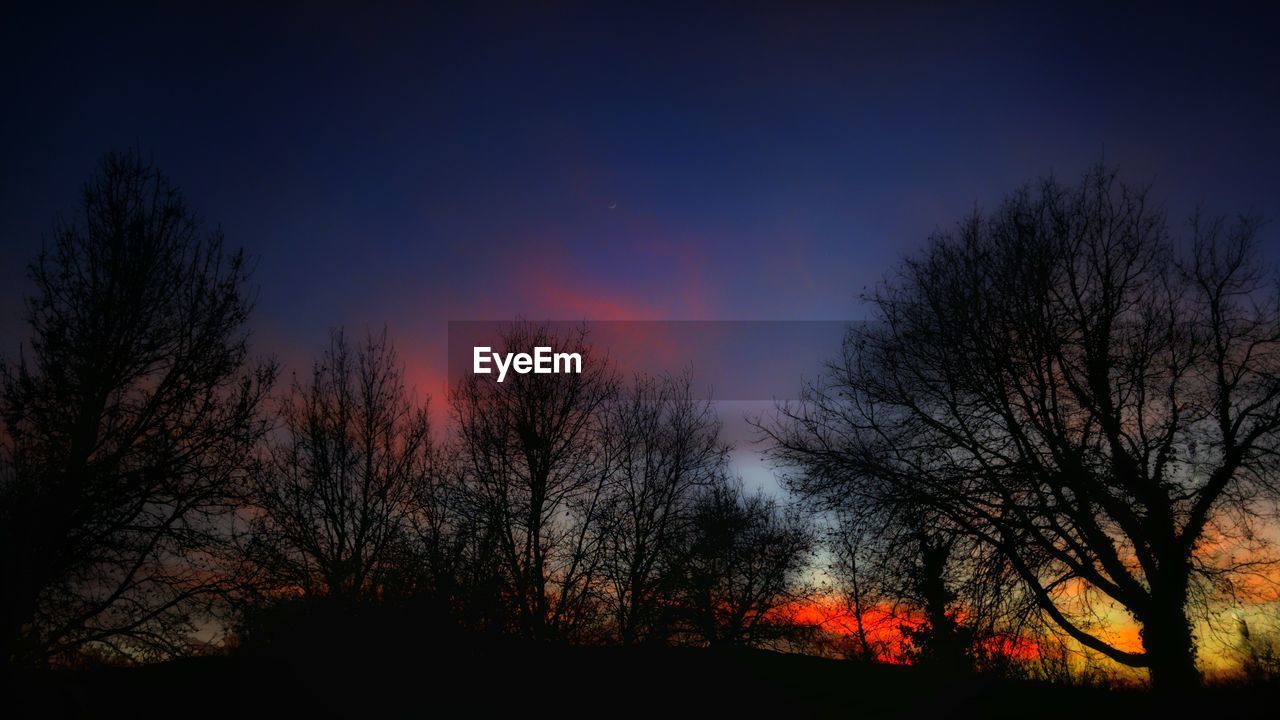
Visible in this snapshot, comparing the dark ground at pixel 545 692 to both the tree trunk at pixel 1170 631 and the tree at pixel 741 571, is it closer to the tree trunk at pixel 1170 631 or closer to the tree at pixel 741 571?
the tree trunk at pixel 1170 631

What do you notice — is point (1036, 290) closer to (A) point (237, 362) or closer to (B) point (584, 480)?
(B) point (584, 480)

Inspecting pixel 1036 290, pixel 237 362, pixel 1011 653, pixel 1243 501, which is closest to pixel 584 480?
pixel 237 362

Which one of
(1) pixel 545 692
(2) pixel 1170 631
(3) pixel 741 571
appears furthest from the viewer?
(3) pixel 741 571

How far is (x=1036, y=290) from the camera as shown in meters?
11.7

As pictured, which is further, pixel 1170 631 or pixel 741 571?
pixel 741 571

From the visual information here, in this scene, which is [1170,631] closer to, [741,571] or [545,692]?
[545,692]

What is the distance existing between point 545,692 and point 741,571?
2181 cm

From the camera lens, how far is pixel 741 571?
27.8 meters

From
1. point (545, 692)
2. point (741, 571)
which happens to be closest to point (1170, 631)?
point (545, 692)

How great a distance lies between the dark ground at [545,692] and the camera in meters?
6.54

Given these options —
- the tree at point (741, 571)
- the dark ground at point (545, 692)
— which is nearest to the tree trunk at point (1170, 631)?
the dark ground at point (545, 692)

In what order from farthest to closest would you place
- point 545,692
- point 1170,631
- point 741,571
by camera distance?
point 741,571
point 1170,631
point 545,692

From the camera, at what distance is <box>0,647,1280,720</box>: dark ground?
258 inches

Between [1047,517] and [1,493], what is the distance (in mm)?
17784
